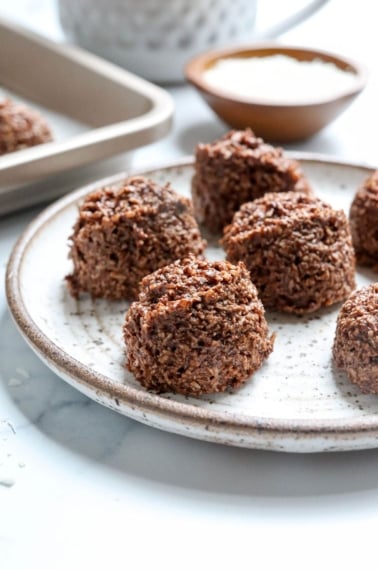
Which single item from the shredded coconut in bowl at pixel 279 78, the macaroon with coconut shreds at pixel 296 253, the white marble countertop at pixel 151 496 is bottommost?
the white marble countertop at pixel 151 496

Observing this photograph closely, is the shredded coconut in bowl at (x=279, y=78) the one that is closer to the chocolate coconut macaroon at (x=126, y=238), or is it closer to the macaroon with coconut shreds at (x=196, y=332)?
the chocolate coconut macaroon at (x=126, y=238)

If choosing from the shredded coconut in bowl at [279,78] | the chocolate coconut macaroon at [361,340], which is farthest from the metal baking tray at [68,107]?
the chocolate coconut macaroon at [361,340]

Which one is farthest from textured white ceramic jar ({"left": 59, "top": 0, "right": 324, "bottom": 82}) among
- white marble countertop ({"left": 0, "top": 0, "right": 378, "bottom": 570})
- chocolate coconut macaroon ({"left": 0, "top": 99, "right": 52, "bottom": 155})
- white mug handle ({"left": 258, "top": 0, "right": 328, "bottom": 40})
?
white marble countertop ({"left": 0, "top": 0, "right": 378, "bottom": 570})

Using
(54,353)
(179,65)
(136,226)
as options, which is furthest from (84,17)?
(54,353)

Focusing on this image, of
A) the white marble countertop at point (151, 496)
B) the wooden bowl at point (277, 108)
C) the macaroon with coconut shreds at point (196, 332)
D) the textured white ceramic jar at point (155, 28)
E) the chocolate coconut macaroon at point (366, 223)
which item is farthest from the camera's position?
the textured white ceramic jar at point (155, 28)

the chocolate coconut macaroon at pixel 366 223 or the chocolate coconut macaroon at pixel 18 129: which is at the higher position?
the chocolate coconut macaroon at pixel 366 223

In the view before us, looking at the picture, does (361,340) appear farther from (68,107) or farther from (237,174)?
(68,107)

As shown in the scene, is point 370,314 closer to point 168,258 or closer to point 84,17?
point 168,258
